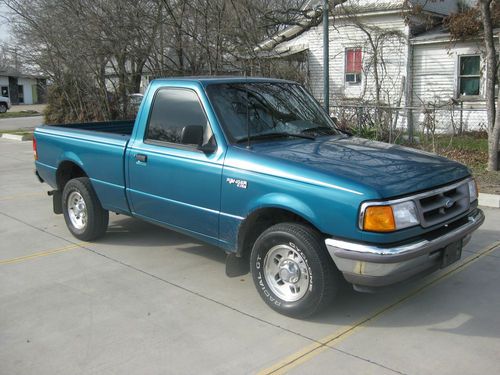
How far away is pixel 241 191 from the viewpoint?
4.44 metres

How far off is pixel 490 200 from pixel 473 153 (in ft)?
15.0

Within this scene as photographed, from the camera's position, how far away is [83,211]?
252 inches

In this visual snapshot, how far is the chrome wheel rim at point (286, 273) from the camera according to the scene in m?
4.21

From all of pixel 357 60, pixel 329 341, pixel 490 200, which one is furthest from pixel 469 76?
pixel 329 341

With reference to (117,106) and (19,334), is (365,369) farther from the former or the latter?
(117,106)

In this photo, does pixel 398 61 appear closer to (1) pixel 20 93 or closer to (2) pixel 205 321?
(2) pixel 205 321

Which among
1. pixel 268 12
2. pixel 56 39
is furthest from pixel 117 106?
pixel 268 12

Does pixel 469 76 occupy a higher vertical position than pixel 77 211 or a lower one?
higher

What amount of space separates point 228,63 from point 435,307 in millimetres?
10582

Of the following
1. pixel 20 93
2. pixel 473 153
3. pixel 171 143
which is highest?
pixel 20 93

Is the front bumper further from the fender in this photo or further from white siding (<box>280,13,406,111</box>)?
white siding (<box>280,13,406,111</box>)

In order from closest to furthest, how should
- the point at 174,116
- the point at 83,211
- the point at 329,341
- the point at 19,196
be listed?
the point at 329,341 < the point at 174,116 < the point at 83,211 < the point at 19,196

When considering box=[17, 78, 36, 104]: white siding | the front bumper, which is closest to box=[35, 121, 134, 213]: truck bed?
the front bumper

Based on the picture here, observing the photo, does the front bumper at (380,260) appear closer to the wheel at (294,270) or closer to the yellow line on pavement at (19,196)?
the wheel at (294,270)
